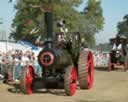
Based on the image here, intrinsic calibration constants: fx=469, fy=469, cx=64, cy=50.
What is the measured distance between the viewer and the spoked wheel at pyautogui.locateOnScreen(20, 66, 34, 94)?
13.7m

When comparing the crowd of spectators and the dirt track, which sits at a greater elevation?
the crowd of spectators

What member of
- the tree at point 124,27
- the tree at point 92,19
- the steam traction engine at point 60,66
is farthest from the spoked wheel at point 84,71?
the tree at point 124,27

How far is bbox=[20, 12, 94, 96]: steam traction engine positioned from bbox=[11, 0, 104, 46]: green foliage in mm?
26875

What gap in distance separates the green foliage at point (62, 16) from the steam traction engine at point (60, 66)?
26.9m

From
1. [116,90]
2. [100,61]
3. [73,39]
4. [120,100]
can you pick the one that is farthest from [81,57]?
[100,61]

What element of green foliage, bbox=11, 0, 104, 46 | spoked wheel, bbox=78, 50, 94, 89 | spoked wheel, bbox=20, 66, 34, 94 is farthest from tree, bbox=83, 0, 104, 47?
spoked wheel, bbox=20, 66, 34, 94

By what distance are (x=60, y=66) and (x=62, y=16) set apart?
31.7 metres

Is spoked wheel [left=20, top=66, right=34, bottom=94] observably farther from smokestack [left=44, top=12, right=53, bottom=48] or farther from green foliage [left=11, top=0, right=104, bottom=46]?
green foliage [left=11, top=0, right=104, bottom=46]

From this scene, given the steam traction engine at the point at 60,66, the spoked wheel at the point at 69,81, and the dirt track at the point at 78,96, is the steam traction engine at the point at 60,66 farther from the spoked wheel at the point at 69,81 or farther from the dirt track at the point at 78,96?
the dirt track at the point at 78,96

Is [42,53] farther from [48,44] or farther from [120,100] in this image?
[120,100]

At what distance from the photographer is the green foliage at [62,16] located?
44.8 m

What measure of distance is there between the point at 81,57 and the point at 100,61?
2048cm

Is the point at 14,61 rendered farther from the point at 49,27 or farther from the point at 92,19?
the point at 92,19

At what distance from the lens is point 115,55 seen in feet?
86.3
